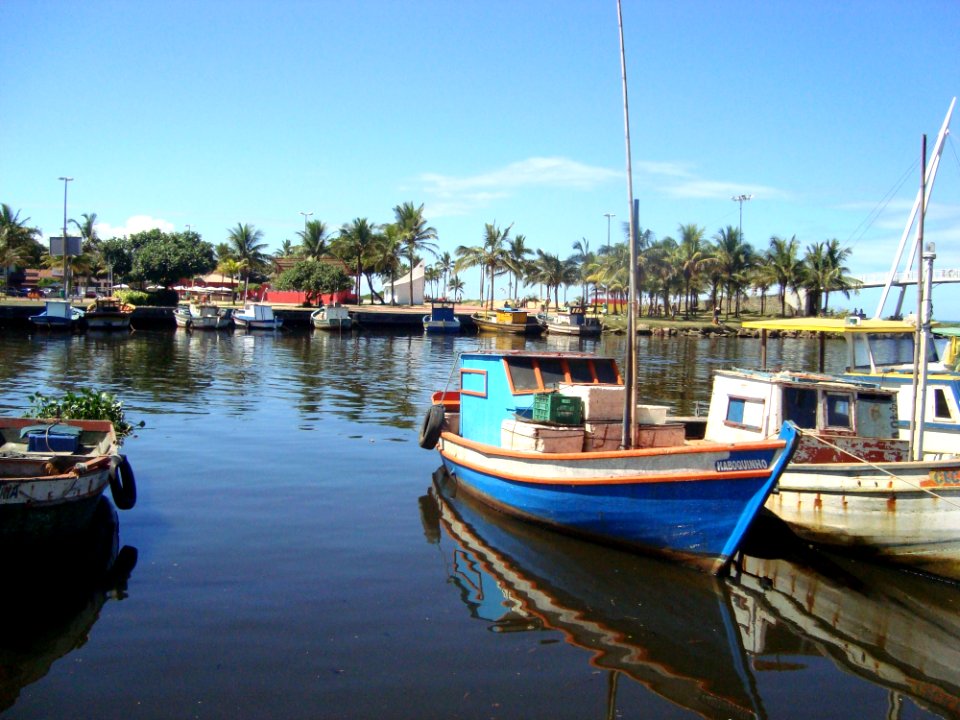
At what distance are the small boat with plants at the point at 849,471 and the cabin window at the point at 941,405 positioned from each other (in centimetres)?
195

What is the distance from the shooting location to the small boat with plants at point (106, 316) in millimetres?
58750

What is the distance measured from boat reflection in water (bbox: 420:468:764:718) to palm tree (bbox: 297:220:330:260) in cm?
8311

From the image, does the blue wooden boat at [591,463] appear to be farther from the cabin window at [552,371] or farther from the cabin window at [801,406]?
the cabin window at [801,406]

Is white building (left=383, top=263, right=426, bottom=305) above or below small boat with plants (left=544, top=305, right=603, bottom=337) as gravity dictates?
above

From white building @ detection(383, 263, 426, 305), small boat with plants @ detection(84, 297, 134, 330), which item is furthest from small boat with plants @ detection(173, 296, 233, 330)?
white building @ detection(383, 263, 426, 305)

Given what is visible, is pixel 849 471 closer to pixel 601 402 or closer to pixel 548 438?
pixel 601 402

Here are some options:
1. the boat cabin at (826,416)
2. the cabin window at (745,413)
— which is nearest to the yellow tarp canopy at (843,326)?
the boat cabin at (826,416)

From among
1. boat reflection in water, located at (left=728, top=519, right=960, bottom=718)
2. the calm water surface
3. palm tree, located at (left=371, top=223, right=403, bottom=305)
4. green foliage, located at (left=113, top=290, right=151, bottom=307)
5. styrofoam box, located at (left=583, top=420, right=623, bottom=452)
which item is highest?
palm tree, located at (left=371, top=223, right=403, bottom=305)

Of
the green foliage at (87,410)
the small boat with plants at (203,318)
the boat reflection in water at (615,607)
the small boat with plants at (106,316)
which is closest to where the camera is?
the boat reflection in water at (615,607)

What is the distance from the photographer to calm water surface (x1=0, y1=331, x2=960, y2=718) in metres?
7.67

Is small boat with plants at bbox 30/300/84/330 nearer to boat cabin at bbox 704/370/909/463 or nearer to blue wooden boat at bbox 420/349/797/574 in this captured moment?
blue wooden boat at bbox 420/349/797/574

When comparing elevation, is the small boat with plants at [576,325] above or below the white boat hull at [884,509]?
above

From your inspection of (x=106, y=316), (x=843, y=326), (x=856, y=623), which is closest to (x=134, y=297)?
(x=106, y=316)

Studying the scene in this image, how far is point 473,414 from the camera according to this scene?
52.1 ft
